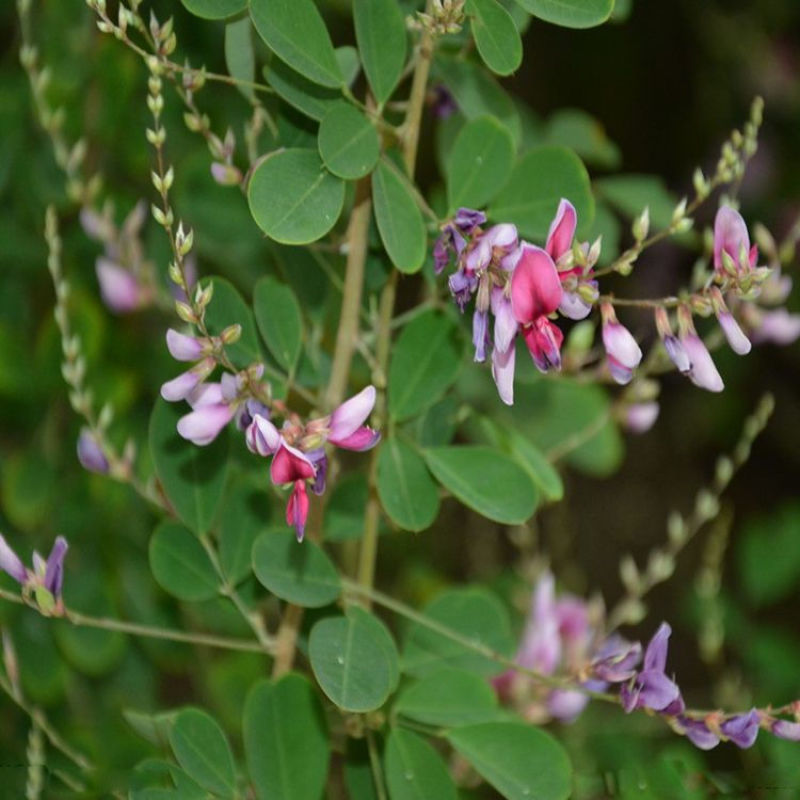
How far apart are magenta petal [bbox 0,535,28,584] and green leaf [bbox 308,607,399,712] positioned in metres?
0.20

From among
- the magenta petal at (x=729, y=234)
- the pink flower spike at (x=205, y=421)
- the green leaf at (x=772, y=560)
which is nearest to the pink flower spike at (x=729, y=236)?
the magenta petal at (x=729, y=234)

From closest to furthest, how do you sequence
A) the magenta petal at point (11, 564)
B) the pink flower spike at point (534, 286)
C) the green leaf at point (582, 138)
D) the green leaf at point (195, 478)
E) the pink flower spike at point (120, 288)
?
the pink flower spike at point (534, 286), the magenta petal at point (11, 564), the green leaf at point (195, 478), the pink flower spike at point (120, 288), the green leaf at point (582, 138)

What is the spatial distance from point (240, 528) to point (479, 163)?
32 centimetres

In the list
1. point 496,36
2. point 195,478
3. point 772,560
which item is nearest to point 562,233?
point 496,36

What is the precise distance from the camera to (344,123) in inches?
Answer: 32.1

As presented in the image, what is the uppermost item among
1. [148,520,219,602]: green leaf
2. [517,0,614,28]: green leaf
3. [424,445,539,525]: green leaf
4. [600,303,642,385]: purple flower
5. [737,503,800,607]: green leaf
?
[517,0,614,28]: green leaf

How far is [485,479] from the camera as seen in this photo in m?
0.92

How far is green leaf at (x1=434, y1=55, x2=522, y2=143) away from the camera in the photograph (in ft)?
3.11

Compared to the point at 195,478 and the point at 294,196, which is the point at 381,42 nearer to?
the point at 294,196

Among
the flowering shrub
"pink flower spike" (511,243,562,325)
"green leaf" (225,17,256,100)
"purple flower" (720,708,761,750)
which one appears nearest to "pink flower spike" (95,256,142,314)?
the flowering shrub

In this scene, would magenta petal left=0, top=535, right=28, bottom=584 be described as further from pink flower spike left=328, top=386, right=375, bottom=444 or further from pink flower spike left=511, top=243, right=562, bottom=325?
pink flower spike left=511, top=243, right=562, bottom=325

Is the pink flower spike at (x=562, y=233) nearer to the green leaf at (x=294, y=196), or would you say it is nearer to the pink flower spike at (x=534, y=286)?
the pink flower spike at (x=534, y=286)

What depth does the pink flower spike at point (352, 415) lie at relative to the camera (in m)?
0.76

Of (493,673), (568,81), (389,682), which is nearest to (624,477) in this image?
(568,81)
